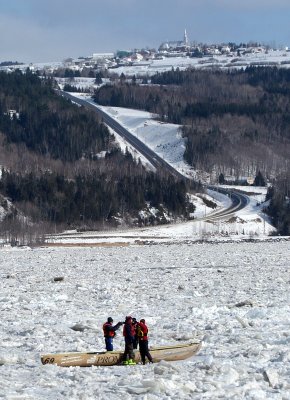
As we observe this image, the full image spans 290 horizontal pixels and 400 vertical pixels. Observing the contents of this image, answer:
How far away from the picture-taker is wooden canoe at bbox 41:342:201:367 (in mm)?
18844

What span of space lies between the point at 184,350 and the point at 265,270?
20809mm

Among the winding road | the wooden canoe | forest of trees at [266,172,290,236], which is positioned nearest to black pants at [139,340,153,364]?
the wooden canoe

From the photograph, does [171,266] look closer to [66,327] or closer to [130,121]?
[66,327]

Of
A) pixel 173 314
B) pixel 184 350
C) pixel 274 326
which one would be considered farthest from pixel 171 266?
pixel 184 350

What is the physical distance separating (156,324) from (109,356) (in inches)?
216

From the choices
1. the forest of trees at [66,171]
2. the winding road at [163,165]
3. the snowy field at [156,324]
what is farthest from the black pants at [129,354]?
the winding road at [163,165]

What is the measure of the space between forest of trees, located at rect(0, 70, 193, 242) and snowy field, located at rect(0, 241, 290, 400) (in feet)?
169

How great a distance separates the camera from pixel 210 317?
2528 cm

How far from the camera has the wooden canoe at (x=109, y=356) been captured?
18844 millimetres

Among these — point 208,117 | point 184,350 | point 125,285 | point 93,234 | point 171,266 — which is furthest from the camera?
point 208,117

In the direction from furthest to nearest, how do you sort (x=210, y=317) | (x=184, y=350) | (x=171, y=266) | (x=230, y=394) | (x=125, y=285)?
1. (x=171, y=266)
2. (x=125, y=285)
3. (x=210, y=317)
4. (x=184, y=350)
5. (x=230, y=394)

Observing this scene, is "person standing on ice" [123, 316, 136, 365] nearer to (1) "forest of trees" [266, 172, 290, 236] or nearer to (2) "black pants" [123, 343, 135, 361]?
(2) "black pants" [123, 343, 135, 361]

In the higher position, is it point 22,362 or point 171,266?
point 22,362

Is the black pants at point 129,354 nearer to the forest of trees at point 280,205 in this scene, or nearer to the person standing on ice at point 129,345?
the person standing on ice at point 129,345
